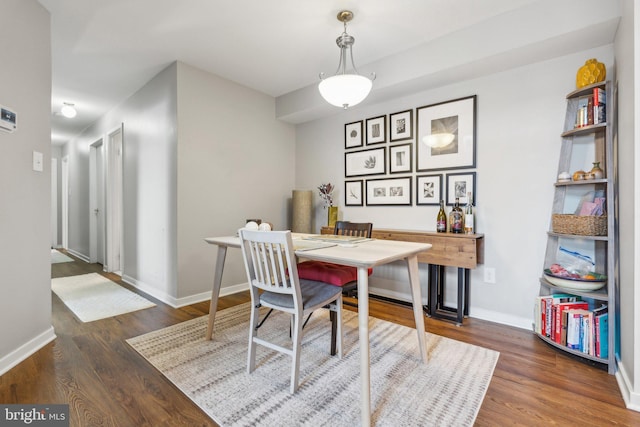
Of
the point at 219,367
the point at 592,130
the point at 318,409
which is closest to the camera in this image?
the point at 318,409

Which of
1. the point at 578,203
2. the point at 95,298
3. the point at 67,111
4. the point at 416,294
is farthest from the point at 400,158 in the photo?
the point at 67,111

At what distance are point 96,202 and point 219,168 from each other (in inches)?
128

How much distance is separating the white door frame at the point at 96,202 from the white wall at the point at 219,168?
2738mm

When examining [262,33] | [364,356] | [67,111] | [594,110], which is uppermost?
[262,33]

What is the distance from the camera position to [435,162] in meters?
2.84

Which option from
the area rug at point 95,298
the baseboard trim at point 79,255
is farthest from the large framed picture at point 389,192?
the baseboard trim at point 79,255

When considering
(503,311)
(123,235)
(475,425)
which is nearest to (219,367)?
(475,425)

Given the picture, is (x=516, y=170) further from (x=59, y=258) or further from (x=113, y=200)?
(x=59, y=258)

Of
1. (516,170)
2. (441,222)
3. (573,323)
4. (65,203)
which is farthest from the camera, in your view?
(65,203)

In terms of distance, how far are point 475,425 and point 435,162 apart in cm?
217

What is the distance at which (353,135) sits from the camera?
11.4 ft

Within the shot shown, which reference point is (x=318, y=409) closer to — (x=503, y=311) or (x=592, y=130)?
(x=503, y=311)

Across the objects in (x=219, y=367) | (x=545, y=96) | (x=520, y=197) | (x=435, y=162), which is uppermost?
(x=545, y=96)

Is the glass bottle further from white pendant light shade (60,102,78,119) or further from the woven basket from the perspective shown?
white pendant light shade (60,102,78,119)
